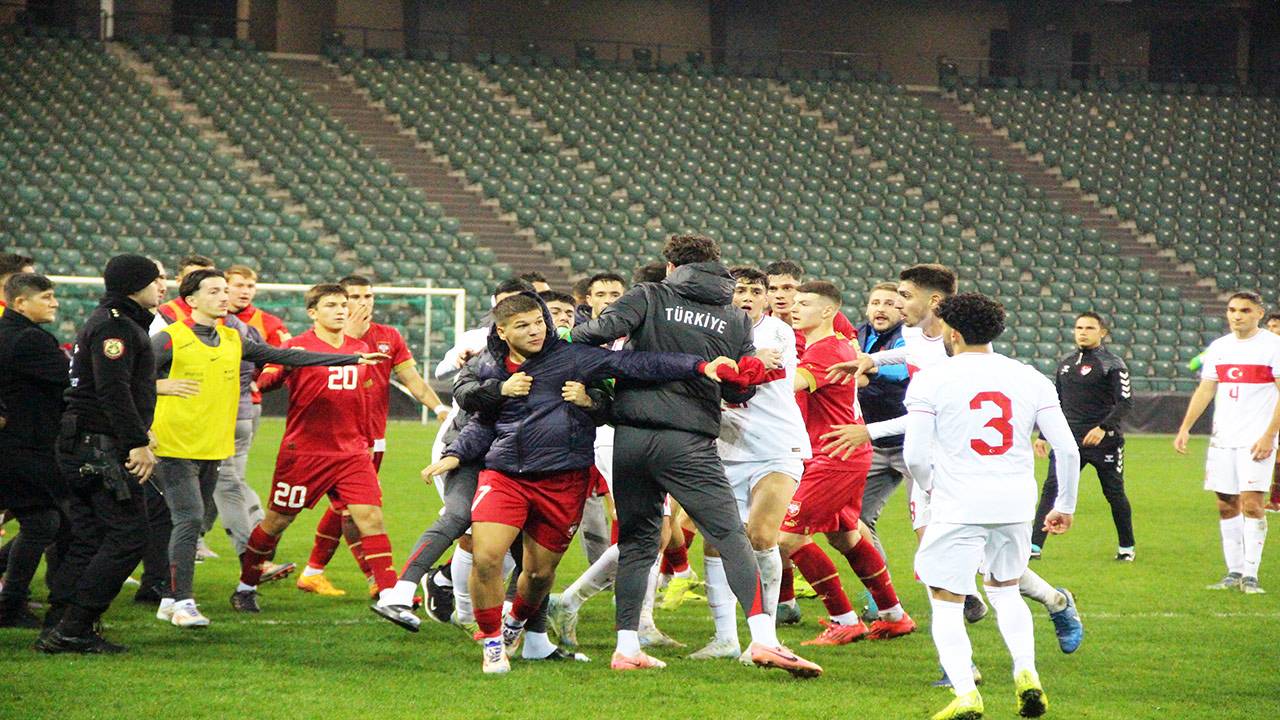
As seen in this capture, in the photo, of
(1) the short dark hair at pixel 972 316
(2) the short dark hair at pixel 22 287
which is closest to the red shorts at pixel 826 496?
(1) the short dark hair at pixel 972 316

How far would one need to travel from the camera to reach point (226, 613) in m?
8.49

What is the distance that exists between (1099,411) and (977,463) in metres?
6.59

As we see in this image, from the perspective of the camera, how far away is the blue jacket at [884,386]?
8.70 meters

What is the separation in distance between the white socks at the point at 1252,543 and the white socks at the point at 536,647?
5.39 m

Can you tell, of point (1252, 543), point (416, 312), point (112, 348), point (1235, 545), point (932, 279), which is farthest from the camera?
point (416, 312)

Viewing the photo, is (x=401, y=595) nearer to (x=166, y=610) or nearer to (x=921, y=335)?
(x=166, y=610)

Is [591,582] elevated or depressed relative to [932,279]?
depressed

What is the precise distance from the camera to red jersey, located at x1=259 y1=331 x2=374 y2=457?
859 centimetres

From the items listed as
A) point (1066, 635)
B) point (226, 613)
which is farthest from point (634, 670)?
point (226, 613)

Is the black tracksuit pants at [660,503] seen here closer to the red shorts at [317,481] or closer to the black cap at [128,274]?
the red shorts at [317,481]

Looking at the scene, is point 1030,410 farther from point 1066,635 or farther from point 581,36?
point 581,36

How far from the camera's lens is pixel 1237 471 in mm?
10156

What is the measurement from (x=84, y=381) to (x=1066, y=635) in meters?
5.00

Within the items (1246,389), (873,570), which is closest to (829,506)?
(873,570)
